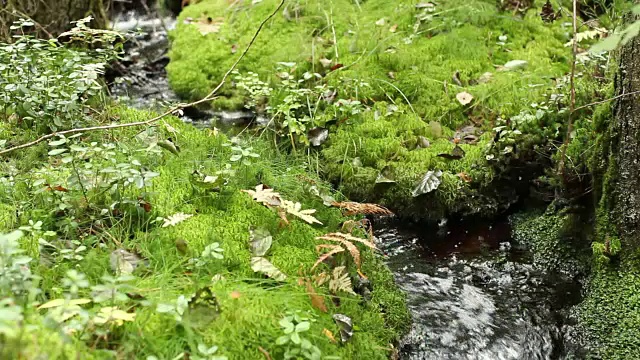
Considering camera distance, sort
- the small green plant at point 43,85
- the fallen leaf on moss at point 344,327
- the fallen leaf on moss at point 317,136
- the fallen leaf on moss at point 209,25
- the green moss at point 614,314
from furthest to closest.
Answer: the fallen leaf on moss at point 209,25, the fallen leaf on moss at point 317,136, the small green plant at point 43,85, the green moss at point 614,314, the fallen leaf on moss at point 344,327

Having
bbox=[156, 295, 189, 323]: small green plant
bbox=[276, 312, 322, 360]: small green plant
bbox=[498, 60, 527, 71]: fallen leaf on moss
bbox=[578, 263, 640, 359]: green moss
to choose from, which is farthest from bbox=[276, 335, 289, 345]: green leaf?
bbox=[498, 60, 527, 71]: fallen leaf on moss

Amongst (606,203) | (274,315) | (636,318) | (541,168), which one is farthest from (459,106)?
(274,315)

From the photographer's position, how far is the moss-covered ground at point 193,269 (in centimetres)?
194

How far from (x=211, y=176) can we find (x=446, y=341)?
1.57 m

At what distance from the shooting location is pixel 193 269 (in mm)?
2439

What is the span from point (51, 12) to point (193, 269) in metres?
4.65

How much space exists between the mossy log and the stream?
7.21 feet

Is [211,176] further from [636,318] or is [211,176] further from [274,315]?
[636,318]

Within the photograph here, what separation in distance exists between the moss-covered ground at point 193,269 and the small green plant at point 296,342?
7 cm

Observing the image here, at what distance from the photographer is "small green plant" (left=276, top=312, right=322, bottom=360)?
6.64 ft

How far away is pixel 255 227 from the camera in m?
Answer: 2.83

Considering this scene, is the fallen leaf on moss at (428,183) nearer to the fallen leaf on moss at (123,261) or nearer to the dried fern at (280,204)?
the dried fern at (280,204)

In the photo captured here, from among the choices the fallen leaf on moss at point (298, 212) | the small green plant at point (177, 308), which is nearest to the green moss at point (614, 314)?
the fallen leaf on moss at point (298, 212)

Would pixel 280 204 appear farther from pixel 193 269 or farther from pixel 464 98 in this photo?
pixel 464 98
